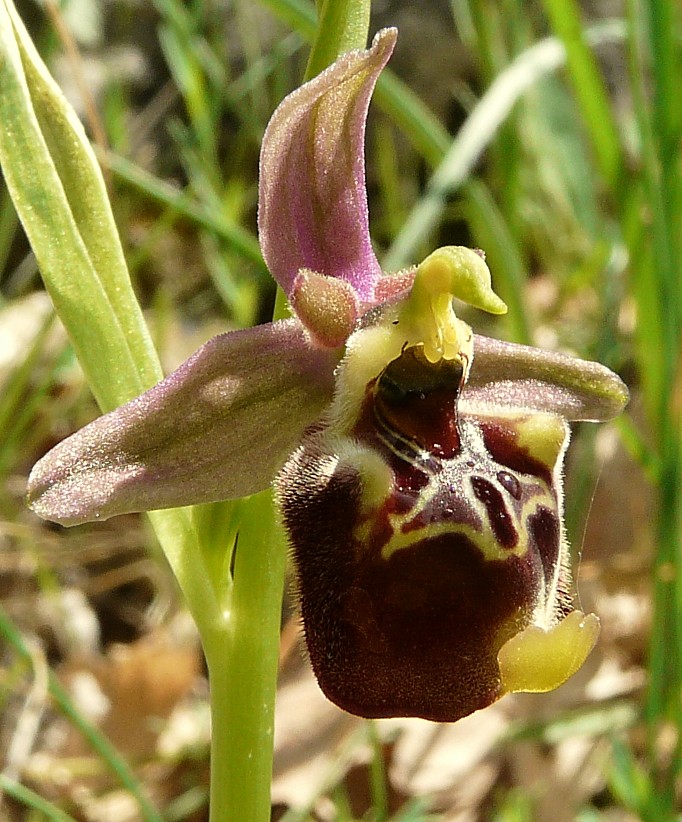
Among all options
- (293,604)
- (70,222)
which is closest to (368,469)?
(293,604)

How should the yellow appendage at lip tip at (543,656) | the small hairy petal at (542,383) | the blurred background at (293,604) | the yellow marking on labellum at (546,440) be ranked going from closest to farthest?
1. the yellow appendage at lip tip at (543,656)
2. the yellow marking on labellum at (546,440)
3. the small hairy petal at (542,383)
4. the blurred background at (293,604)

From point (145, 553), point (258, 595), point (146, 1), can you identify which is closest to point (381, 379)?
point (258, 595)

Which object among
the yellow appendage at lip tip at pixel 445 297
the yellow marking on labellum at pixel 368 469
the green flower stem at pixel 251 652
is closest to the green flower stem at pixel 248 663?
the green flower stem at pixel 251 652

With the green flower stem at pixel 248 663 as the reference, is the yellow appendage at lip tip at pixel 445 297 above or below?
above

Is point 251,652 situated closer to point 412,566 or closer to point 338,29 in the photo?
point 412,566

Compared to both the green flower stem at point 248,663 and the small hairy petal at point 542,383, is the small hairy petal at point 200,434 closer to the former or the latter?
the green flower stem at point 248,663

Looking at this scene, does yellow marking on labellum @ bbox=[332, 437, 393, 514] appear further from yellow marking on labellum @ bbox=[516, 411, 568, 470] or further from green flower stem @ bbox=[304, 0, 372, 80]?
green flower stem @ bbox=[304, 0, 372, 80]
